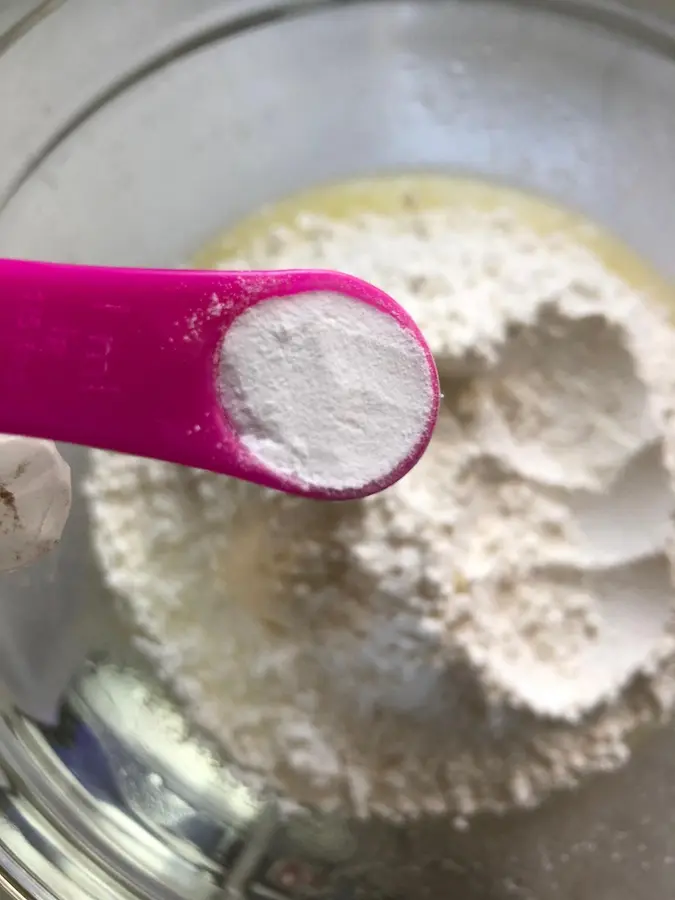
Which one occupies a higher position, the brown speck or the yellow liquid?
the yellow liquid

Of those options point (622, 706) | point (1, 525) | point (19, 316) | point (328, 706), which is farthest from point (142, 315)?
point (622, 706)

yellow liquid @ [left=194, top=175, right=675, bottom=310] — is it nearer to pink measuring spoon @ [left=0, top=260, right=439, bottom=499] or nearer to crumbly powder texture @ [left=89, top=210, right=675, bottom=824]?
crumbly powder texture @ [left=89, top=210, right=675, bottom=824]

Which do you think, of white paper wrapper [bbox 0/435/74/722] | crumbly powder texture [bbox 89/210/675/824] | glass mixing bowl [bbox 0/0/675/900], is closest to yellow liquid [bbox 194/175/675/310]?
glass mixing bowl [bbox 0/0/675/900]

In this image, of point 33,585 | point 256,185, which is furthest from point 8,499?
point 256,185

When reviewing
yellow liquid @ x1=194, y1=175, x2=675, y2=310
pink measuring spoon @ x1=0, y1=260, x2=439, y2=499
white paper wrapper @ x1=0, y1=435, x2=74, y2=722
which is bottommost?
white paper wrapper @ x1=0, y1=435, x2=74, y2=722

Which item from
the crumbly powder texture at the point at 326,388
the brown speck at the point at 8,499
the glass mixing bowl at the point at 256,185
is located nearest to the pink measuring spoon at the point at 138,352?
the crumbly powder texture at the point at 326,388

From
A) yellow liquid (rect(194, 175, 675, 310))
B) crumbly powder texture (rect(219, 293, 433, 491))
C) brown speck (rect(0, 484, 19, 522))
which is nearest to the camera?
crumbly powder texture (rect(219, 293, 433, 491))
